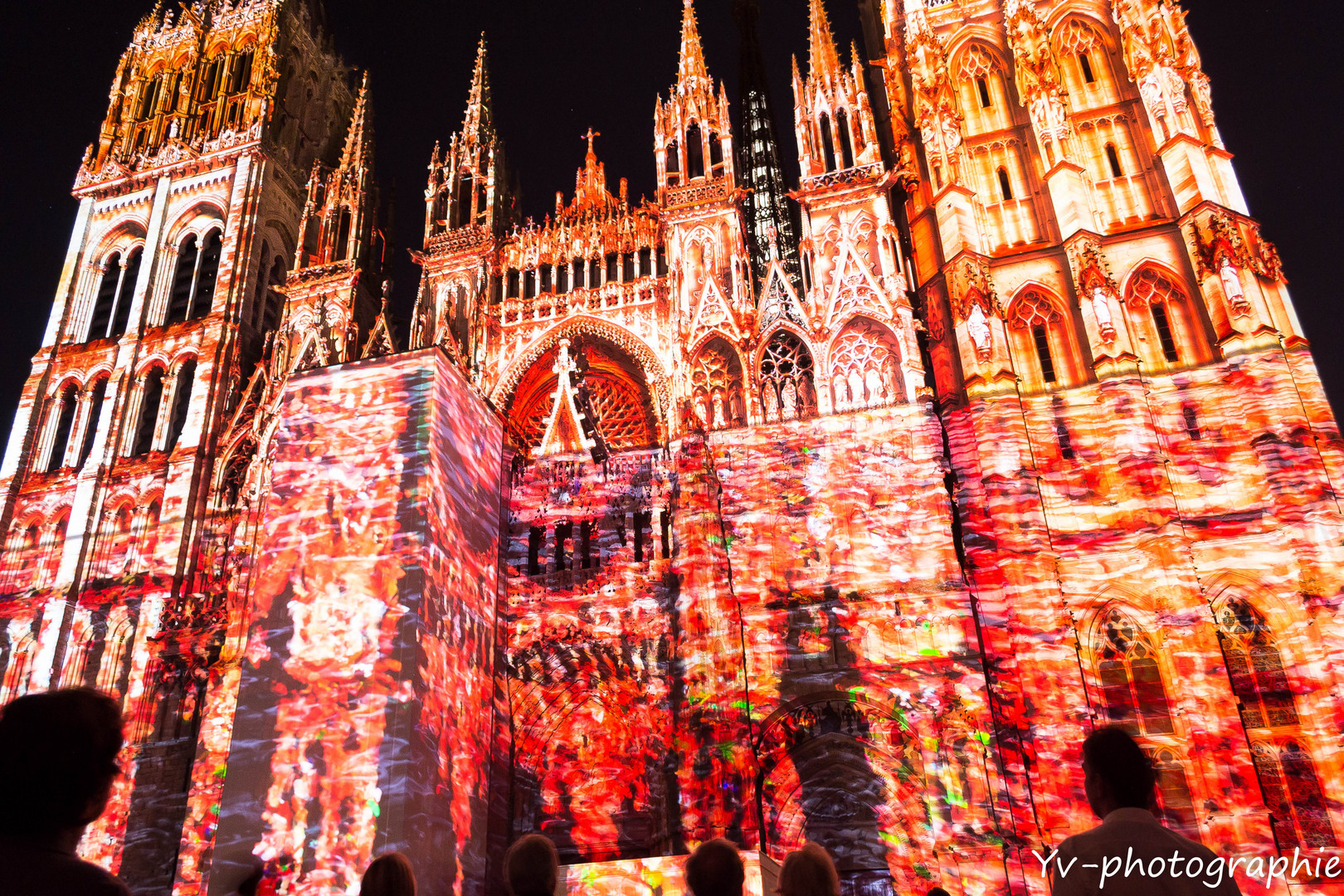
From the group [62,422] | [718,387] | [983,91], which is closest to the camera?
[718,387]

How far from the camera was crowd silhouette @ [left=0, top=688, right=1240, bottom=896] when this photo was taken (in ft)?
8.97

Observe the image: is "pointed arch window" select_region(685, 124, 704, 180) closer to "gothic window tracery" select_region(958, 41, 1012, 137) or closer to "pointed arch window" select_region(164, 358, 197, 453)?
"gothic window tracery" select_region(958, 41, 1012, 137)

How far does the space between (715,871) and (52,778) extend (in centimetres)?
321

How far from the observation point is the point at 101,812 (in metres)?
3.00

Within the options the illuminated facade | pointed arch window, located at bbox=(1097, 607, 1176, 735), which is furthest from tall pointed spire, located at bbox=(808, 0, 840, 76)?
pointed arch window, located at bbox=(1097, 607, 1176, 735)

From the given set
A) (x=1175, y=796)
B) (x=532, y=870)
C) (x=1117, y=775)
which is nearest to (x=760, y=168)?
(x=1175, y=796)

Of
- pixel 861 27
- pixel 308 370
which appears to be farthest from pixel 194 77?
pixel 861 27

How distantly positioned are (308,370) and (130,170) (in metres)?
18.5

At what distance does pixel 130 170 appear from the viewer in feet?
113

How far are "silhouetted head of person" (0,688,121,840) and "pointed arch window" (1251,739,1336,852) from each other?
1982 centimetres

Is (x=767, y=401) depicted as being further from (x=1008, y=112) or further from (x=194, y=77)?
(x=194, y=77)

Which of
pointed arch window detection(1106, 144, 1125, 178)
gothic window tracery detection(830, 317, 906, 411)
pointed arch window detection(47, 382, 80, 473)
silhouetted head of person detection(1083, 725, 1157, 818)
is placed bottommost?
silhouetted head of person detection(1083, 725, 1157, 818)

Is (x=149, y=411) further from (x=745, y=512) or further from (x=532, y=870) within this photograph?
(x=532, y=870)

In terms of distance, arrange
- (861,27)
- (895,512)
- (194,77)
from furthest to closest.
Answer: (194,77) → (861,27) → (895,512)
